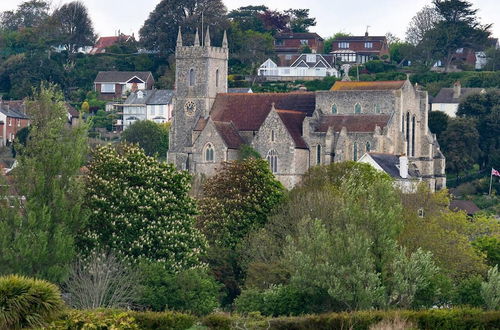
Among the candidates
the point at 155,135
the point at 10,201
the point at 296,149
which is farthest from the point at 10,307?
the point at 155,135

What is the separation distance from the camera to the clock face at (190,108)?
99.3m

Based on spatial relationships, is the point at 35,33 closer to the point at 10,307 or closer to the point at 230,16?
the point at 230,16

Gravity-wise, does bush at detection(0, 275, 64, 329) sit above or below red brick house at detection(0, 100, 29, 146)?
below

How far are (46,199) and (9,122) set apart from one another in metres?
71.2

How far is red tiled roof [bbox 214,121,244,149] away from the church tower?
304 centimetres

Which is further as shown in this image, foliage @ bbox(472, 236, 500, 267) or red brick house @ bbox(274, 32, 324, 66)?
red brick house @ bbox(274, 32, 324, 66)

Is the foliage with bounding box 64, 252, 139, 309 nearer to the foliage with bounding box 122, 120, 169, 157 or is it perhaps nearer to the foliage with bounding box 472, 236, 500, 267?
the foliage with bounding box 472, 236, 500, 267

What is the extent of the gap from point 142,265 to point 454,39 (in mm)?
86269

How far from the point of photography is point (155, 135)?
11306cm

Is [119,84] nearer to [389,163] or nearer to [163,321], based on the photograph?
[389,163]

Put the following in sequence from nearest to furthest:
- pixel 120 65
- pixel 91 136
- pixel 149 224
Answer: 1. pixel 149 224
2. pixel 91 136
3. pixel 120 65

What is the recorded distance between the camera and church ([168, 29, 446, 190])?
9250 centimetres

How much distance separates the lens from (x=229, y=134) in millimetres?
95000

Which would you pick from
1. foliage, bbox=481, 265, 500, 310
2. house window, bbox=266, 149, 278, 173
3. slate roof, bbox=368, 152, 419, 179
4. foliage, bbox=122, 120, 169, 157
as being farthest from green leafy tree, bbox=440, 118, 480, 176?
foliage, bbox=481, 265, 500, 310
